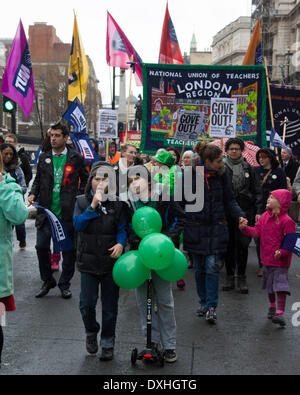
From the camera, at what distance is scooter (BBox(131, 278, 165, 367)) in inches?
161

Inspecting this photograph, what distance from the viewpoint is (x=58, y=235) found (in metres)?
5.79

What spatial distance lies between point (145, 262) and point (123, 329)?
1.45 m

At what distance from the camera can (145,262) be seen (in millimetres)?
3848

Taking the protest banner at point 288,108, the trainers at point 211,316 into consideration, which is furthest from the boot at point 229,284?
the protest banner at point 288,108

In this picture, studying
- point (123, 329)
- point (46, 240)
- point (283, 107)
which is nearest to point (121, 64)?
point (283, 107)

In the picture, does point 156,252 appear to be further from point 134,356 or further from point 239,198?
point 239,198

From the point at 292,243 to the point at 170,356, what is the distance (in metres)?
1.71

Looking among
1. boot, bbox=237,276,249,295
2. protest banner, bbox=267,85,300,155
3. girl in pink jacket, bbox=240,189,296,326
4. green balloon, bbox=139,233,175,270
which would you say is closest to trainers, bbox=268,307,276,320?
girl in pink jacket, bbox=240,189,296,326

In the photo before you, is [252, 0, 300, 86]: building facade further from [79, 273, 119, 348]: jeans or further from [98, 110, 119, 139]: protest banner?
[79, 273, 119, 348]: jeans

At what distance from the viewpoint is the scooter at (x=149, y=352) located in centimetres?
409

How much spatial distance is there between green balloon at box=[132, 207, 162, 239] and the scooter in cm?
44

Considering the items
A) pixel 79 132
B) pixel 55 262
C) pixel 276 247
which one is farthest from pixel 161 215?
pixel 79 132
